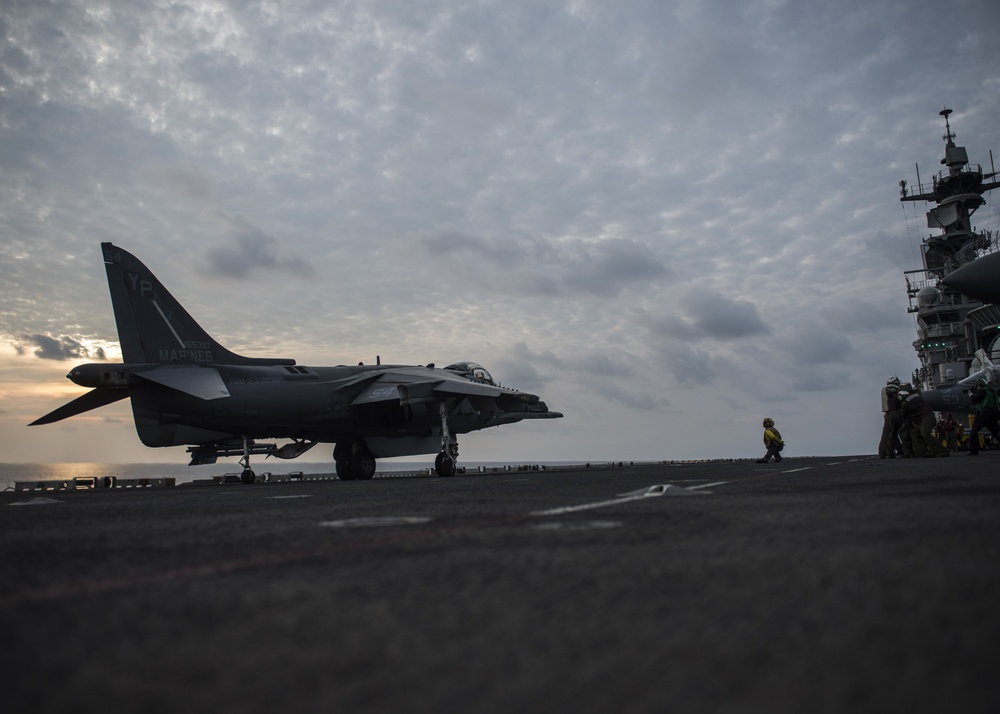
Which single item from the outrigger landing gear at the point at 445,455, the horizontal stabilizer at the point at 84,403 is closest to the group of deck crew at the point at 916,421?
the outrigger landing gear at the point at 445,455

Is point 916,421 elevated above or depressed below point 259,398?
below

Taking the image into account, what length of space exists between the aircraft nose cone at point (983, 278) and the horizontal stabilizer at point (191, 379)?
14.2 metres

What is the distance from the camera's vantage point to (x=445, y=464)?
21469 mm

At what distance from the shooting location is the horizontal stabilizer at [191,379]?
54.1 ft

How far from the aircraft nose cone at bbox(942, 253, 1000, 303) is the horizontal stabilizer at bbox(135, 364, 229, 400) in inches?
560

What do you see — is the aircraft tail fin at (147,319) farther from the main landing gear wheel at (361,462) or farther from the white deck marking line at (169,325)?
the main landing gear wheel at (361,462)

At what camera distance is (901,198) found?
64.0 metres

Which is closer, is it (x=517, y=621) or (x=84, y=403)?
(x=517, y=621)

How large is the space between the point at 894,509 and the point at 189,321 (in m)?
17.3

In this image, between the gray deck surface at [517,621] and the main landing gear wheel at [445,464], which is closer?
the gray deck surface at [517,621]

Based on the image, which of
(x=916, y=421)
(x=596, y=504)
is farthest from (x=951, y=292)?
(x=596, y=504)

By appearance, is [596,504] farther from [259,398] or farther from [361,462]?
[361,462]

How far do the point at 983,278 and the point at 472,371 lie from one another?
53.1 ft

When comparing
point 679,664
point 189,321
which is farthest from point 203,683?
point 189,321
